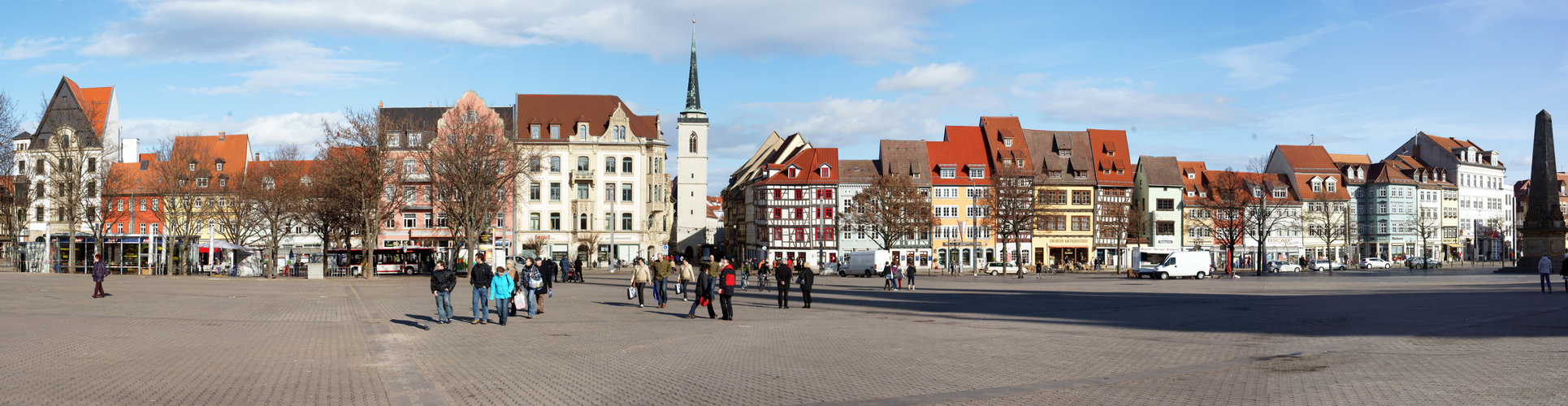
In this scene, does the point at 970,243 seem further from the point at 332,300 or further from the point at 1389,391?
the point at 1389,391

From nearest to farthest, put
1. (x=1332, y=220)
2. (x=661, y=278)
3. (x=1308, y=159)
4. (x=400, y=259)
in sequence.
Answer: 1. (x=661, y=278)
2. (x=400, y=259)
3. (x=1332, y=220)
4. (x=1308, y=159)

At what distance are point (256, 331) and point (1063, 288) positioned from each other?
3241 centimetres

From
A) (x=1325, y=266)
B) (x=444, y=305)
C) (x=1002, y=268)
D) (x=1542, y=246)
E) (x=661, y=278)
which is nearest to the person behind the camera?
(x=444, y=305)

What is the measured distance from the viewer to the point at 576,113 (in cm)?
8688

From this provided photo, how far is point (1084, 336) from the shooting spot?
18375 millimetres

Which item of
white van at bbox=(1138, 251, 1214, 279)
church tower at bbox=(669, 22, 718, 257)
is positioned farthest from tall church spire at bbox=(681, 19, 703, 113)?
white van at bbox=(1138, 251, 1214, 279)

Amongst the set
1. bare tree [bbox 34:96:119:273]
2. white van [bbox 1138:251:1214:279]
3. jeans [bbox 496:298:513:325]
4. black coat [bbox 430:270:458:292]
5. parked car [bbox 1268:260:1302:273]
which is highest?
bare tree [bbox 34:96:119:273]

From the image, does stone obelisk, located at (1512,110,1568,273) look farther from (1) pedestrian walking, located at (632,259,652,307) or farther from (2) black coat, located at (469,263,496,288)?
(2) black coat, located at (469,263,496,288)

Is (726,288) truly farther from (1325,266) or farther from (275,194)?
(1325,266)

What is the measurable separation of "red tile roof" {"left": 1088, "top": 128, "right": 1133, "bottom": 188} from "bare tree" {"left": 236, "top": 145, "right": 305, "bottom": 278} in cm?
6329

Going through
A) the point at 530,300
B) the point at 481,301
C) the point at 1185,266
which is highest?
the point at 481,301

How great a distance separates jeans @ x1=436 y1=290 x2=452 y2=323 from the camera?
68.5ft

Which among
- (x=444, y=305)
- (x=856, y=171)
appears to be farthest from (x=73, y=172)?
(x=856, y=171)

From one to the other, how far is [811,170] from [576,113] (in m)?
20.4
